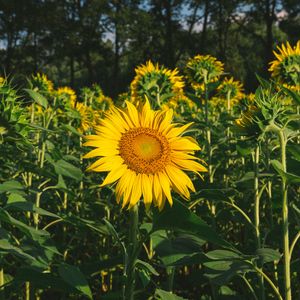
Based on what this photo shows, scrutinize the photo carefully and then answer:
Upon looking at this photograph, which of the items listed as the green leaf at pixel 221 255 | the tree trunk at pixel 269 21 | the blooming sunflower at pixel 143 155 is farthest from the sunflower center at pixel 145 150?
the tree trunk at pixel 269 21

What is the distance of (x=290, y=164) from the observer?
2004 millimetres

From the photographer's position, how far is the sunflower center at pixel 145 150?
5.42 feet

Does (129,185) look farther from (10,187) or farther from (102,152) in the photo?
(10,187)

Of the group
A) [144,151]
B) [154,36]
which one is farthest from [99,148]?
[154,36]

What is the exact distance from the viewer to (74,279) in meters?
1.56

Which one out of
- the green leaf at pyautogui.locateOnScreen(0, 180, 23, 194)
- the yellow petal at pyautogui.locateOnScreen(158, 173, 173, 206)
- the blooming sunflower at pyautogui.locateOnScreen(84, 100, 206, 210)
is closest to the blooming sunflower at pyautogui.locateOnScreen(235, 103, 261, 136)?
the blooming sunflower at pyautogui.locateOnScreen(84, 100, 206, 210)

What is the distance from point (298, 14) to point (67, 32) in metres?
11.1

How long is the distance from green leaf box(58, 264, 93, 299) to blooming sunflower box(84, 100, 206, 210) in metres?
0.27

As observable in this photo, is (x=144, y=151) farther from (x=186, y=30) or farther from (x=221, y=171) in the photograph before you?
(x=186, y=30)

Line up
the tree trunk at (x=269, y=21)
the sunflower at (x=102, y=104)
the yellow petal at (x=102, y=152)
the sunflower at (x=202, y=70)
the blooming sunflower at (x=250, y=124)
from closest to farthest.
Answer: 1. the yellow petal at (x=102, y=152)
2. the blooming sunflower at (x=250, y=124)
3. the sunflower at (x=202, y=70)
4. the sunflower at (x=102, y=104)
5. the tree trunk at (x=269, y=21)

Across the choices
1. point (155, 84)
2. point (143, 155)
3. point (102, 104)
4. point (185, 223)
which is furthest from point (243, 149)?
point (102, 104)

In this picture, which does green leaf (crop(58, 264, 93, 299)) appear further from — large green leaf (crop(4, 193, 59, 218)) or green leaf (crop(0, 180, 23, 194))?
green leaf (crop(0, 180, 23, 194))

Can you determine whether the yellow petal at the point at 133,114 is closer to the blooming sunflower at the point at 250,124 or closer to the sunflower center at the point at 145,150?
the sunflower center at the point at 145,150

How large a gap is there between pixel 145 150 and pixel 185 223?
0.35 m
